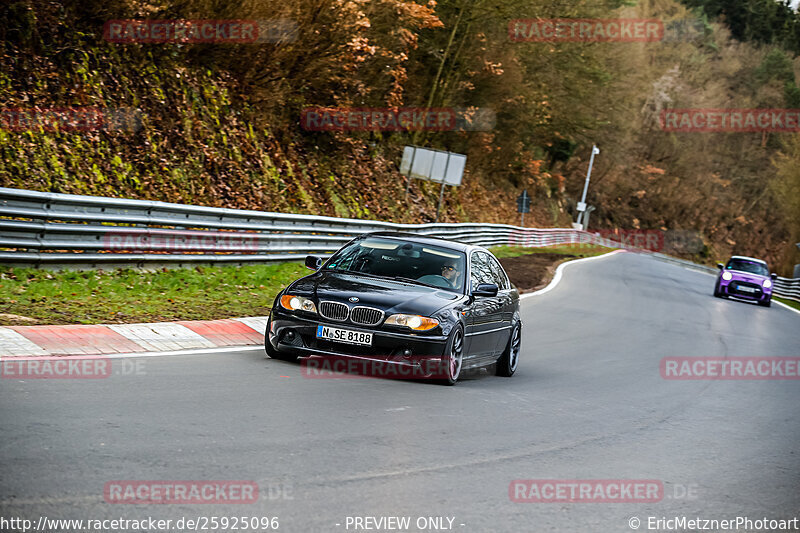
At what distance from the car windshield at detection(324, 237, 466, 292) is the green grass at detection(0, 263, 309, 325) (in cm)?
232

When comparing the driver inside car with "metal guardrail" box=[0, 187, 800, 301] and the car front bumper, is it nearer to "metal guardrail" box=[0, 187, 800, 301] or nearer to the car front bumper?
the car front bumper

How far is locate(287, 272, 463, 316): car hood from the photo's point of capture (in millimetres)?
8930

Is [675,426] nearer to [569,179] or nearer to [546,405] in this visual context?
[546,405]

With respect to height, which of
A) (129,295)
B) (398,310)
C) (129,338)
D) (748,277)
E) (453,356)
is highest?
(398,310)

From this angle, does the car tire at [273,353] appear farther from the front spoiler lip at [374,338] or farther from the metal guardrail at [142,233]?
the metal guardrail at [142,233]

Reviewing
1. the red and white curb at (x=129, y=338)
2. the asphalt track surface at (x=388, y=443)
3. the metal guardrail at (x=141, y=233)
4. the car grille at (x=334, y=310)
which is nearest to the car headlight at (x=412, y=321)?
the car grille at (x=334, y=310)

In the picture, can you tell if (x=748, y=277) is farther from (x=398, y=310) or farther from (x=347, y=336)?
(x=347, y=336)

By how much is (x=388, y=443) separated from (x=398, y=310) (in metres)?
2.58

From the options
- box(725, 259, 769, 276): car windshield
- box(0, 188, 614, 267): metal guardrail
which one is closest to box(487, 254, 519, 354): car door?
box(0, 188, 614, 267): metal guardrail

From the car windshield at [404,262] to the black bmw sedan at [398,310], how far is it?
1 cm

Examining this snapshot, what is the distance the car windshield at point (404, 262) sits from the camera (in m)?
9.95

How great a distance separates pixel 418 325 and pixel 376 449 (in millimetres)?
2771

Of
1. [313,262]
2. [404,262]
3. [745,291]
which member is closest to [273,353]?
[313,262]

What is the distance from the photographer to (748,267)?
31.9m
